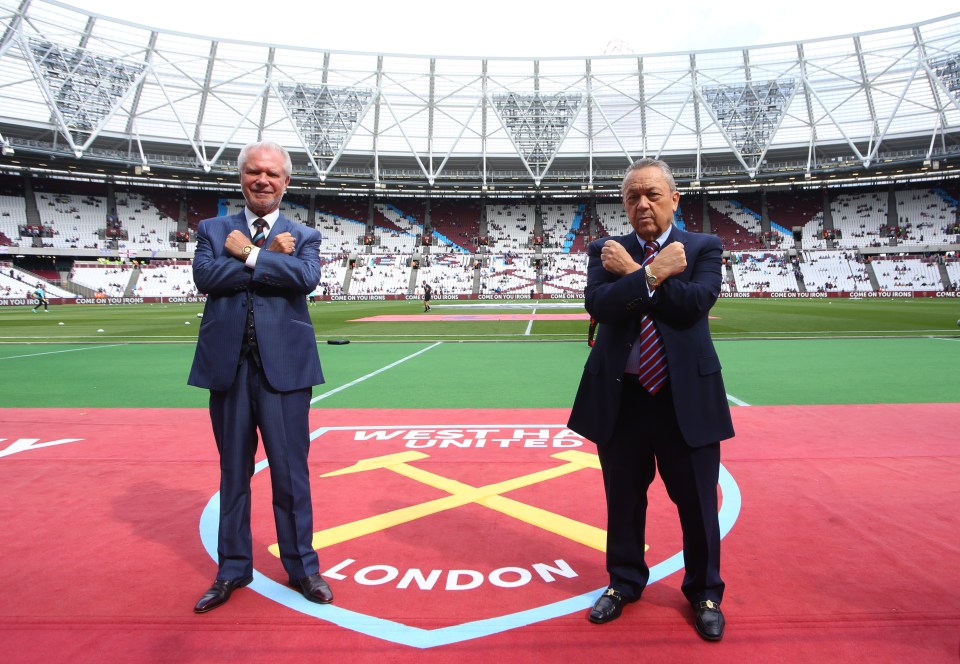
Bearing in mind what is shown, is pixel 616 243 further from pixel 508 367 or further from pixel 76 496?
pixel 508 367

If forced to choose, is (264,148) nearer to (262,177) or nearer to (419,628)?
(262,177)

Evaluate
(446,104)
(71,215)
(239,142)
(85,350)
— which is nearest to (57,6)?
(239,142)

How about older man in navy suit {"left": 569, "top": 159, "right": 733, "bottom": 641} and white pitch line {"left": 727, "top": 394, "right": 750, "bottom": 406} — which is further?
white pitch line {"left": 727, "top": 394, "right": 750, "bottom": 406}

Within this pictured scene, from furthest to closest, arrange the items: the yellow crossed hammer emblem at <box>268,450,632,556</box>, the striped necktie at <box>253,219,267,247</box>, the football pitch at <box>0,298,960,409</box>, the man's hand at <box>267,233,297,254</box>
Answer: the football pitch at <box>0,298,960,409</box> → the yellow crossed hammer emblem at <box>268,450,632,556</box> → the striped necktie at <box>253,219,267,247</box> → the man's hand at <box>267,233,297,254</box>

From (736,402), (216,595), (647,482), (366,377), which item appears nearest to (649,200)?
(647,482)

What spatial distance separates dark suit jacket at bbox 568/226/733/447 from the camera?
2.79 metres

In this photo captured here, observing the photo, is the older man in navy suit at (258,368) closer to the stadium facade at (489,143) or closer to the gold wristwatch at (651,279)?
the gold wristwatch at (651,279)

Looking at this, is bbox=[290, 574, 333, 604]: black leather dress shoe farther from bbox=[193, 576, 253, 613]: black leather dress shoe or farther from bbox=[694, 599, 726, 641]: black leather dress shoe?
bbox=[694, 599, 726, 641]: black leather dress shoe

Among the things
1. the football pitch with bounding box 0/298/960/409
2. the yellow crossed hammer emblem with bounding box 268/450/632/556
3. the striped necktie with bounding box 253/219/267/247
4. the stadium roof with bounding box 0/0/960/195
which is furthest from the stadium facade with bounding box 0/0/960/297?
the striped necktie with bounding box 253/219/267/247

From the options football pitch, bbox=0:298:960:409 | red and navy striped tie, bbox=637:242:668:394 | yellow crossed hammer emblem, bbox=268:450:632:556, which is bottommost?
football pitch, bbox=0:298:960:409

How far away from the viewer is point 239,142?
2373 inches

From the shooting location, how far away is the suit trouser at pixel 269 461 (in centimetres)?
313

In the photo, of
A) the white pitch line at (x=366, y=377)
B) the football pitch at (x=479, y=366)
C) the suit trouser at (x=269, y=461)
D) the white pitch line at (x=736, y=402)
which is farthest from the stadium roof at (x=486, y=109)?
the suit trouser at (x=269, y=461)

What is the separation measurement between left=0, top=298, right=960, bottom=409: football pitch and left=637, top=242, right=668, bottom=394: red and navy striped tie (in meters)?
5.26
